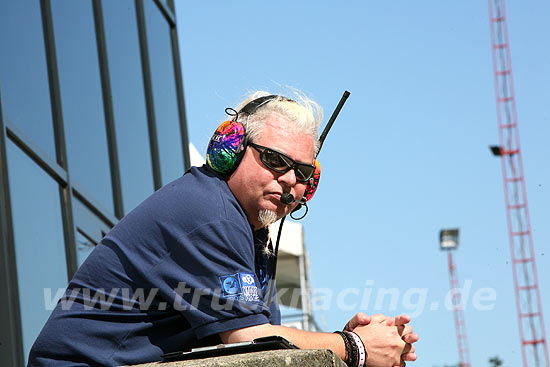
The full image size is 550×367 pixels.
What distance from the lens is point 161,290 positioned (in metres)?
2.59

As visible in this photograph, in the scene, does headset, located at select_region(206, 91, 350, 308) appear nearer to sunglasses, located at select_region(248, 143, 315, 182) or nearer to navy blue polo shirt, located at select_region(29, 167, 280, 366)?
sunglasses, located at select_region(248, 143, 315, 182)

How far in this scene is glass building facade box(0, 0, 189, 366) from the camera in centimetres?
472

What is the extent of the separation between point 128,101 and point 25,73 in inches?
106

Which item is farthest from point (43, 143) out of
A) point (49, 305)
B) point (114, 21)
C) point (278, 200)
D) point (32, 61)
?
point (278, 200)

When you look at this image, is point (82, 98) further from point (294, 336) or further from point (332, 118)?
point (294, 336)

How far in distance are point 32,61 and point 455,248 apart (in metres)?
39.1

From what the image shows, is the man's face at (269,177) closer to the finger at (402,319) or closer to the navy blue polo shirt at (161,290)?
the navy blue polo shirt at (161,290)

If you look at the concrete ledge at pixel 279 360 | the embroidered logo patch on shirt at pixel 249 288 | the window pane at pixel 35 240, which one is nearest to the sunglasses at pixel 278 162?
the embroidered logo patch on shirt at pixel 249 288

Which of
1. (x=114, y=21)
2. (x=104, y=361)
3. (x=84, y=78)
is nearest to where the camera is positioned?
(x=104, y=361)

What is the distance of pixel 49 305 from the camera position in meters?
5.21

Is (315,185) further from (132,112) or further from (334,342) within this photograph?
(132,112)

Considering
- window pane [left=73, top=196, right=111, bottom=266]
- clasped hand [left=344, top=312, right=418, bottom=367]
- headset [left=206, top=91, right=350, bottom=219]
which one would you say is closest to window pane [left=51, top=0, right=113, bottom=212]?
window pane [left=73, top=196, right=111, bottom=266]

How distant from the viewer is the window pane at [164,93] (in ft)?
29.4

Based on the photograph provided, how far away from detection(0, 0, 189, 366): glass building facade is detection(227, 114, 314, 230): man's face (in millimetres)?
1890
